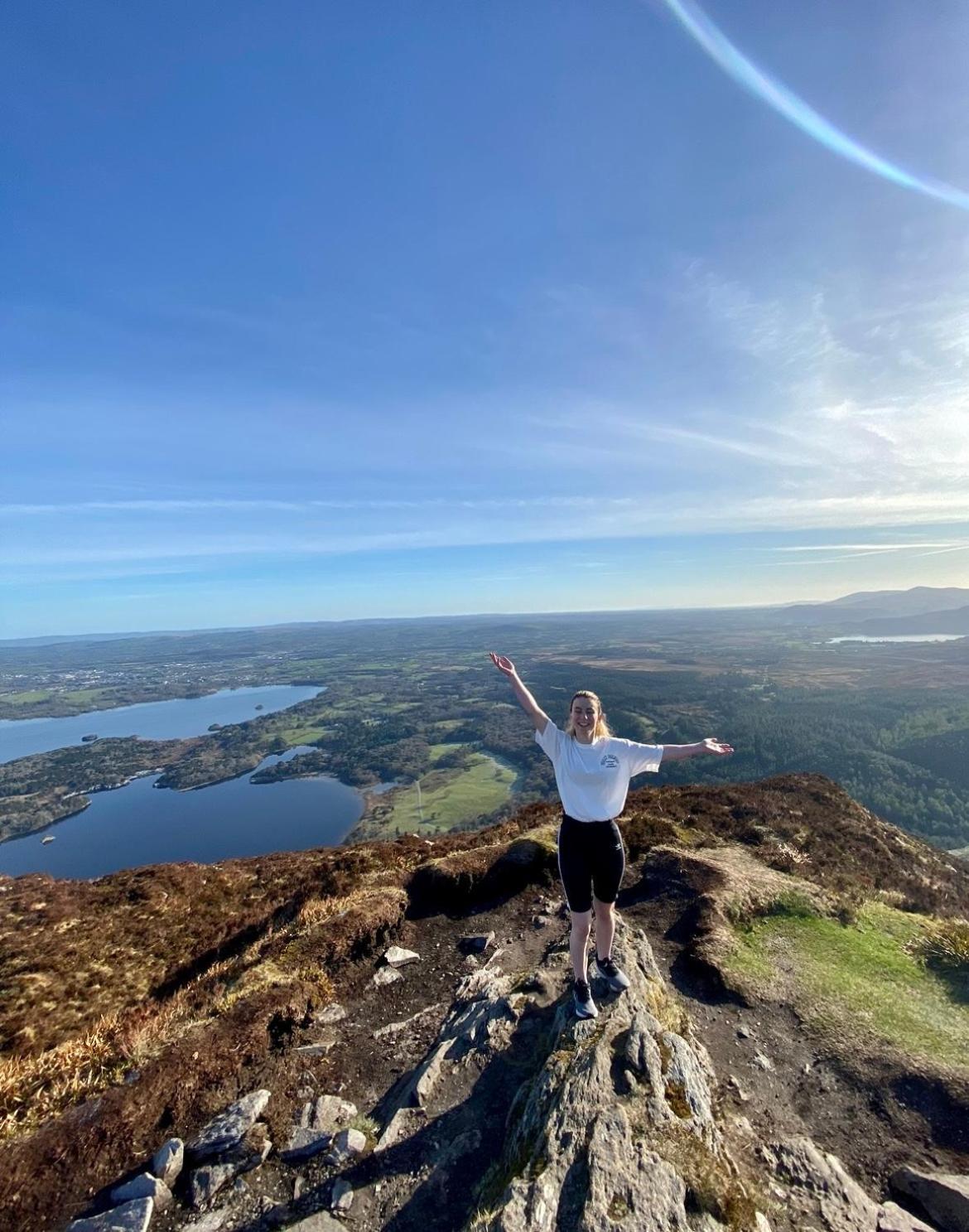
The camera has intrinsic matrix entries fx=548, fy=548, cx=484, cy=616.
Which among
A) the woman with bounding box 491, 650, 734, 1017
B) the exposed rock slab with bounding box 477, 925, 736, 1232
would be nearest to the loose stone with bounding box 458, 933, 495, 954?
the exposed rock slab with bounding box 477, 925, 736, 1232

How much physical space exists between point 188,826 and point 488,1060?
120240 millimetres

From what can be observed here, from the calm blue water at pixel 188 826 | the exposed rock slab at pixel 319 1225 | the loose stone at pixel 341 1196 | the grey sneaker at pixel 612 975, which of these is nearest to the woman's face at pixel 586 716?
the grey sneaker at pixel 612 975

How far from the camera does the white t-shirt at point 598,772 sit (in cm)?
707

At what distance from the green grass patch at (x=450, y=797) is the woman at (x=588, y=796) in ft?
274

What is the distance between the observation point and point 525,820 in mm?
19953

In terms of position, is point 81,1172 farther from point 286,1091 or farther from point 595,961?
point 595,961

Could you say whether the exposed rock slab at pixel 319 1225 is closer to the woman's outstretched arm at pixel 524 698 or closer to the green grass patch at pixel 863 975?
the woman's outstretched arm at pixel 524 698

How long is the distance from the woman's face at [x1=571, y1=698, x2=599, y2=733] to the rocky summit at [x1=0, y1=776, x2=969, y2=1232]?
386 centimetres

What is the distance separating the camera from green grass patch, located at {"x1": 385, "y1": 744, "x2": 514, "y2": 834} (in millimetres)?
95250

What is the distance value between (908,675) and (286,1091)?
247 meters

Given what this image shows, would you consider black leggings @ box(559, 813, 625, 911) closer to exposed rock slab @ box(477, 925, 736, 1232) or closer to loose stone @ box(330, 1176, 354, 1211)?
exposed rock slab @ box(477, 925, 736, 1232)

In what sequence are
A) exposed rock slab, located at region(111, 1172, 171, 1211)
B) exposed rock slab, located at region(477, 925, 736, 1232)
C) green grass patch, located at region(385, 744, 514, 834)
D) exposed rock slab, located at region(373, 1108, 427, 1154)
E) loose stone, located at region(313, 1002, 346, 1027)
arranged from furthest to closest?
green grass patch, located at region(385, 744, 514, 834) → loose stone, located at region(313, 1002, 346, 1027) → exposed rock slab, located at region(373, 1108, 427, 1154) → exposed rock slab, located at region(111, 1172, 171, 1211) → exposed rock slab, located at region(477, 925, 736, 1232)

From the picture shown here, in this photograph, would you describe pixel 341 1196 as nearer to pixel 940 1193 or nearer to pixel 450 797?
pixel 940 1193

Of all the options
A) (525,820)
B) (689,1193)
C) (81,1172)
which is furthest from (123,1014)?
(525,820)
